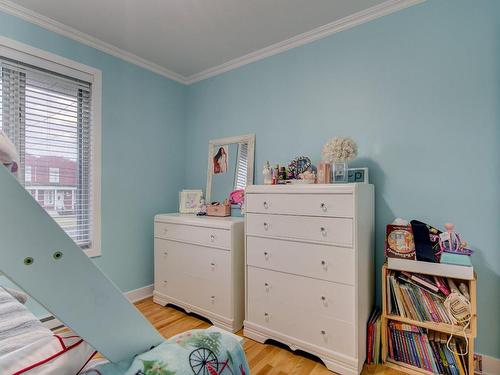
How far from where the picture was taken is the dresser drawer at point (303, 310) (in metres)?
1.66

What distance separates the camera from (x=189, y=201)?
9.67 feet

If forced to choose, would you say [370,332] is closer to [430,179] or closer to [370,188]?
[370,188]

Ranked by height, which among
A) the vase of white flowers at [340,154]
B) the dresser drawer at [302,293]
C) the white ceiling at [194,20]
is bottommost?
the dresser drawer at [302,293]

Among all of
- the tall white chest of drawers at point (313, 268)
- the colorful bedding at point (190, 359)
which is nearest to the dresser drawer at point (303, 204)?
the tall white chest of drawers at point (313, 268)

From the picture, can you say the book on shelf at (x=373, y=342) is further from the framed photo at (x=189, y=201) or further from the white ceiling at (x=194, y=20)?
the white ceiling at (x=194, y=20)

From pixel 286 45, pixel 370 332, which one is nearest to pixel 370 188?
pixel 370 332

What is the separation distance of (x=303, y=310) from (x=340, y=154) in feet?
3.59

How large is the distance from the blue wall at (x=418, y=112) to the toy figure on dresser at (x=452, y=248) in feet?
0.50

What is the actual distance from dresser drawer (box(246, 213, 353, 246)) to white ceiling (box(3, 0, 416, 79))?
1.53 m

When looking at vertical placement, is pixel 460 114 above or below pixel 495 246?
above

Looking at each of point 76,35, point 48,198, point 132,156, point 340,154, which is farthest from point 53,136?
point 340,154

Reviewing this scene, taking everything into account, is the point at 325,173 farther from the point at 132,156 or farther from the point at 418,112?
the point at 132,156

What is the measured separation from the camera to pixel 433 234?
5.54 ft

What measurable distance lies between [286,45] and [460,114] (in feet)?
4.92
